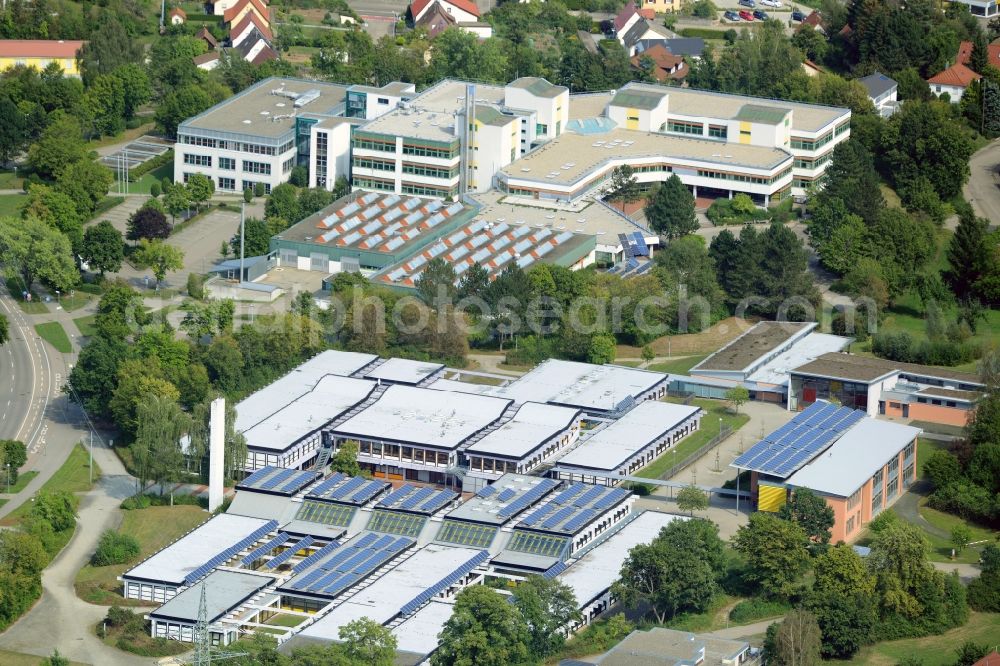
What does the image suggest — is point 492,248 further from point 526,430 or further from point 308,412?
point 308,412

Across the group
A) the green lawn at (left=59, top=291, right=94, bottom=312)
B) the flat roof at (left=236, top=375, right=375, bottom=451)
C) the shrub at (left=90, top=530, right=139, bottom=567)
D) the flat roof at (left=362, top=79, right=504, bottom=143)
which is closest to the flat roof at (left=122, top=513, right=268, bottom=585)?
A: the shrub at (left=90, top=530, right=139, bottom=567)

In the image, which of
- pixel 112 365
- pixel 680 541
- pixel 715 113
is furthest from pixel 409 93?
pixel 680 541

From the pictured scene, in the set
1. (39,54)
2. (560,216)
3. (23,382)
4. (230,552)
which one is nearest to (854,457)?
(230,552)

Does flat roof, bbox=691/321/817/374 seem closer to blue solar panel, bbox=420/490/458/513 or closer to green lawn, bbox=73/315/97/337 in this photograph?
blue solar panel, bbox=420/490/458/513

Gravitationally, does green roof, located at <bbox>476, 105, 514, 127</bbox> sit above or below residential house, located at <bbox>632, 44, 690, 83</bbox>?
above

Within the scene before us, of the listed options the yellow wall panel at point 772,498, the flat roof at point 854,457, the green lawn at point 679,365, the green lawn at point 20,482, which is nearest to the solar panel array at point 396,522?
the yellow wall panel at point 772,498

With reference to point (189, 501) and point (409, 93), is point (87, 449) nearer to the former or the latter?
point (189, 501)
